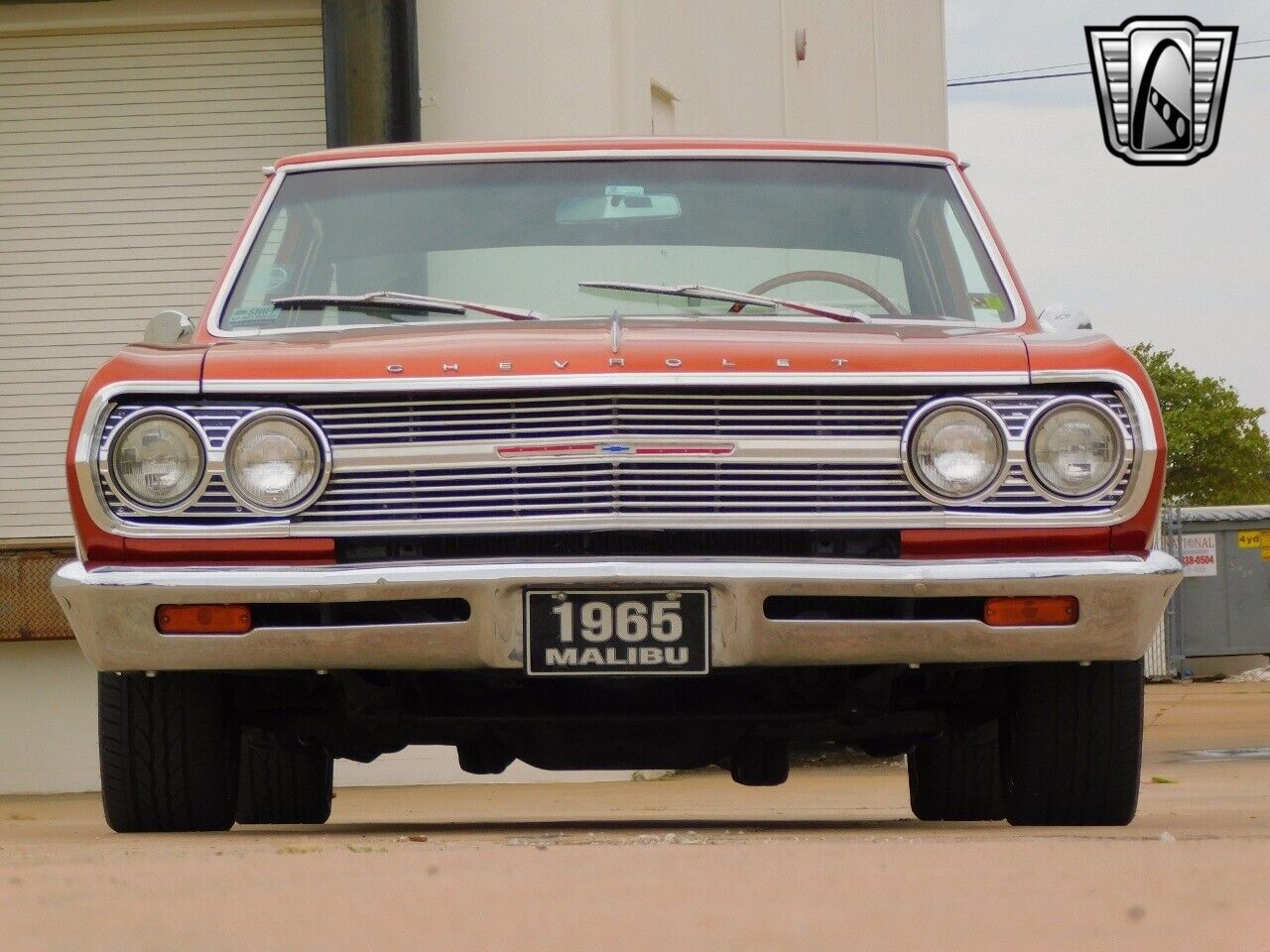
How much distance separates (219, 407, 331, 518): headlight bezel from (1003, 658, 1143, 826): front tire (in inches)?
64.1

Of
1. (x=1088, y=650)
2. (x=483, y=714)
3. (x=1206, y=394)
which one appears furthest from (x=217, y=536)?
(x=1206, y=394)

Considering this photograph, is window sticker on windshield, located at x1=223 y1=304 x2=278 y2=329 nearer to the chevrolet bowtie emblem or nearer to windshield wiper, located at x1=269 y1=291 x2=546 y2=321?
windshield wiper, located at x1=269 y1=291 x2=546 y2=321

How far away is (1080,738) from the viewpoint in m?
4.44

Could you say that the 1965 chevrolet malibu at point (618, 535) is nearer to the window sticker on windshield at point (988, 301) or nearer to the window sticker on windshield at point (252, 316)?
the window sticker on windshield at point (252, 316)

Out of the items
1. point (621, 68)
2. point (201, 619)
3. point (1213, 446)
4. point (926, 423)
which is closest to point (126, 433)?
point (201, 619)

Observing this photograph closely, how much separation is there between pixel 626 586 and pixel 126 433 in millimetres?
1113

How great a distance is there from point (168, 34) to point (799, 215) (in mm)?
6789

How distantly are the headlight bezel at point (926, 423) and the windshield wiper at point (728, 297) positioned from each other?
0.73 metres

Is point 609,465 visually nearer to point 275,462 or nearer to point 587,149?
point 275,462

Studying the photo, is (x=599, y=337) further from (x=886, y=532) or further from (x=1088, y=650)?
(x=1088, y=650)

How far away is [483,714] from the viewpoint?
14.6 ft

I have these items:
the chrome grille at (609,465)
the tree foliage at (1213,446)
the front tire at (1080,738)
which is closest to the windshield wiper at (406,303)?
the chrome grille at (609,465)

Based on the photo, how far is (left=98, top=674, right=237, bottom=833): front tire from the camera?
4473mm

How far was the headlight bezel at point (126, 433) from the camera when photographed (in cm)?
415
